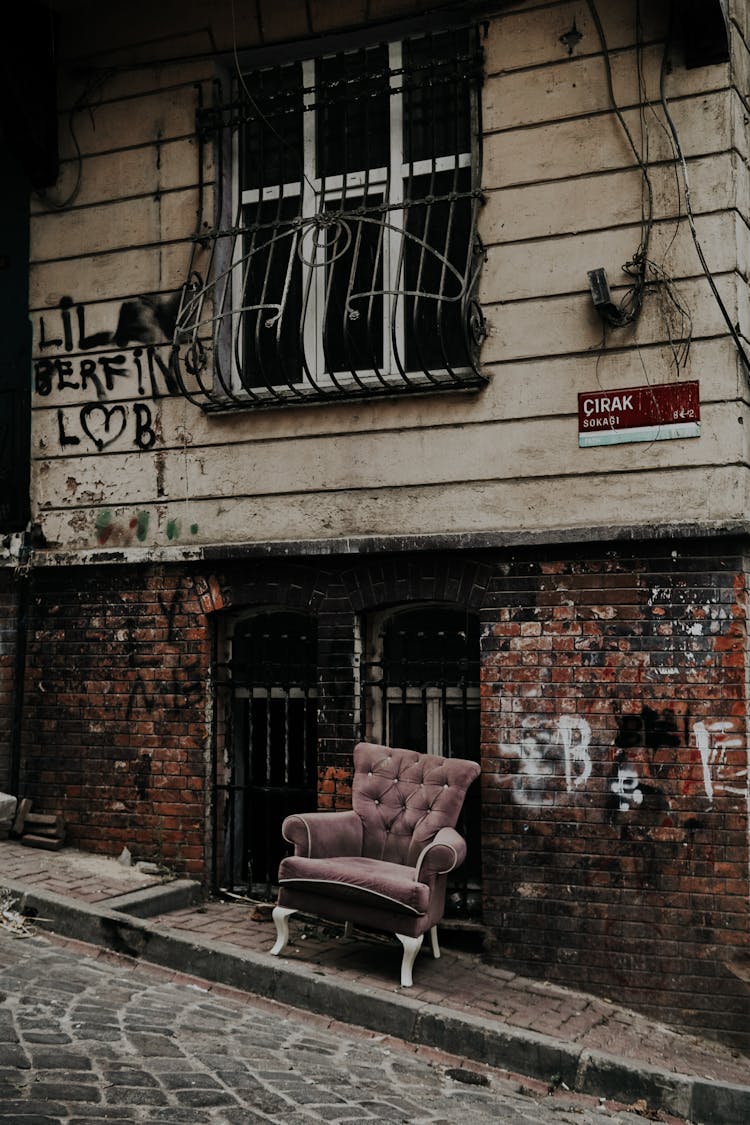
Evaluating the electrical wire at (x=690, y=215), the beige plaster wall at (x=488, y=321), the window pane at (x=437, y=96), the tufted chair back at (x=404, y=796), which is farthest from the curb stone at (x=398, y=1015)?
the window pane at (x=437, y=96)

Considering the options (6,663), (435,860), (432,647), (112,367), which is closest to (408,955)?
(435,860)

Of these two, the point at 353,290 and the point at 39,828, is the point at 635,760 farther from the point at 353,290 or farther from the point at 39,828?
the point at 39,828

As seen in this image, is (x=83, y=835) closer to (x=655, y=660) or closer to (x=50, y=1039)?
(x=50, y=1039)

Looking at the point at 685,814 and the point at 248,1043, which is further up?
the point at 685,814

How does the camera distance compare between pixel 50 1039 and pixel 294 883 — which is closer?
pixel 50 1039

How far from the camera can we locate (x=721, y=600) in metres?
6.36

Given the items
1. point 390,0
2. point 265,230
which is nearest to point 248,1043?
point 265,230

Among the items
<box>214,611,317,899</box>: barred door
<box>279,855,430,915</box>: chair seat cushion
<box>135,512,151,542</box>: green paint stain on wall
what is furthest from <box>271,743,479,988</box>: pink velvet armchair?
<box>135,512,151,542</box>: green paint stain on wall

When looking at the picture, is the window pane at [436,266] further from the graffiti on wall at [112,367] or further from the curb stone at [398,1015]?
the curb stone at [398,1015]

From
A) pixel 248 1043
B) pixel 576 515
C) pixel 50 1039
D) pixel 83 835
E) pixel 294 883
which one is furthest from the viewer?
pixel 83 835

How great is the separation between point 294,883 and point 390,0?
575 centimetres

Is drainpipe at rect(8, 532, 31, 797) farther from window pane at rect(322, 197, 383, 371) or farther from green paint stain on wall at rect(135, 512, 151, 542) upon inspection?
window pane at rect(322, 197, 383, 371)

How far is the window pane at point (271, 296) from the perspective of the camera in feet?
25.6

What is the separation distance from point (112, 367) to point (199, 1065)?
5043 millimetres
